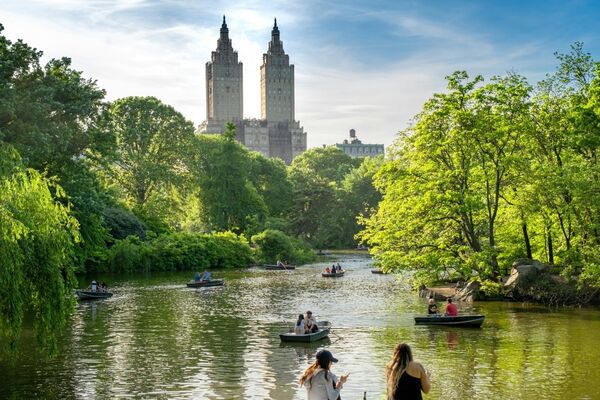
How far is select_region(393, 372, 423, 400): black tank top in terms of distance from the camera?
11500mm

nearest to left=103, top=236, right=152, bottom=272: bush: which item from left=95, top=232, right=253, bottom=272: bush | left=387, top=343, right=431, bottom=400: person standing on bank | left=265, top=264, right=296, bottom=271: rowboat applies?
left=95, top=232, right=253, bottom=272: bush

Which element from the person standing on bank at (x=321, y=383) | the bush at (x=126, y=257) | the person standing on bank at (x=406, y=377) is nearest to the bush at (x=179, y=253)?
the bush at (x=126, y=257)

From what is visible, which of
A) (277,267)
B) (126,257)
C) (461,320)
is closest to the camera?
(461,320)

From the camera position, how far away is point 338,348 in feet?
87.8

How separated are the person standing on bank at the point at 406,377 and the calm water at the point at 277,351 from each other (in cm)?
822

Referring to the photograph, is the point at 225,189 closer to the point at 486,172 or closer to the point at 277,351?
the point at 486,172

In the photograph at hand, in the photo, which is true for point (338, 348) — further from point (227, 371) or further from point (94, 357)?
point (94, 357)

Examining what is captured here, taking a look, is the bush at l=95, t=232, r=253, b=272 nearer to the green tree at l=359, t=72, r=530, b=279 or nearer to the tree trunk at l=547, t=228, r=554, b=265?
the green tree at l=359, t=72, r=530, b=279

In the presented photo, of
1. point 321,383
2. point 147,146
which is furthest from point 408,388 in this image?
point 147,146

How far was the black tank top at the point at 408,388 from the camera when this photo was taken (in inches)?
453

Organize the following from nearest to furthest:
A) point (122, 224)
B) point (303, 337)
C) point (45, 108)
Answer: point (303, 337) < point (45, 108) < point (122, 224)

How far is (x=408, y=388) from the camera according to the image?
37.8ft

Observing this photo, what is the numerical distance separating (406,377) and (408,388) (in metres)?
0.16

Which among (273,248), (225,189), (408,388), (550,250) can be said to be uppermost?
(225,189)
